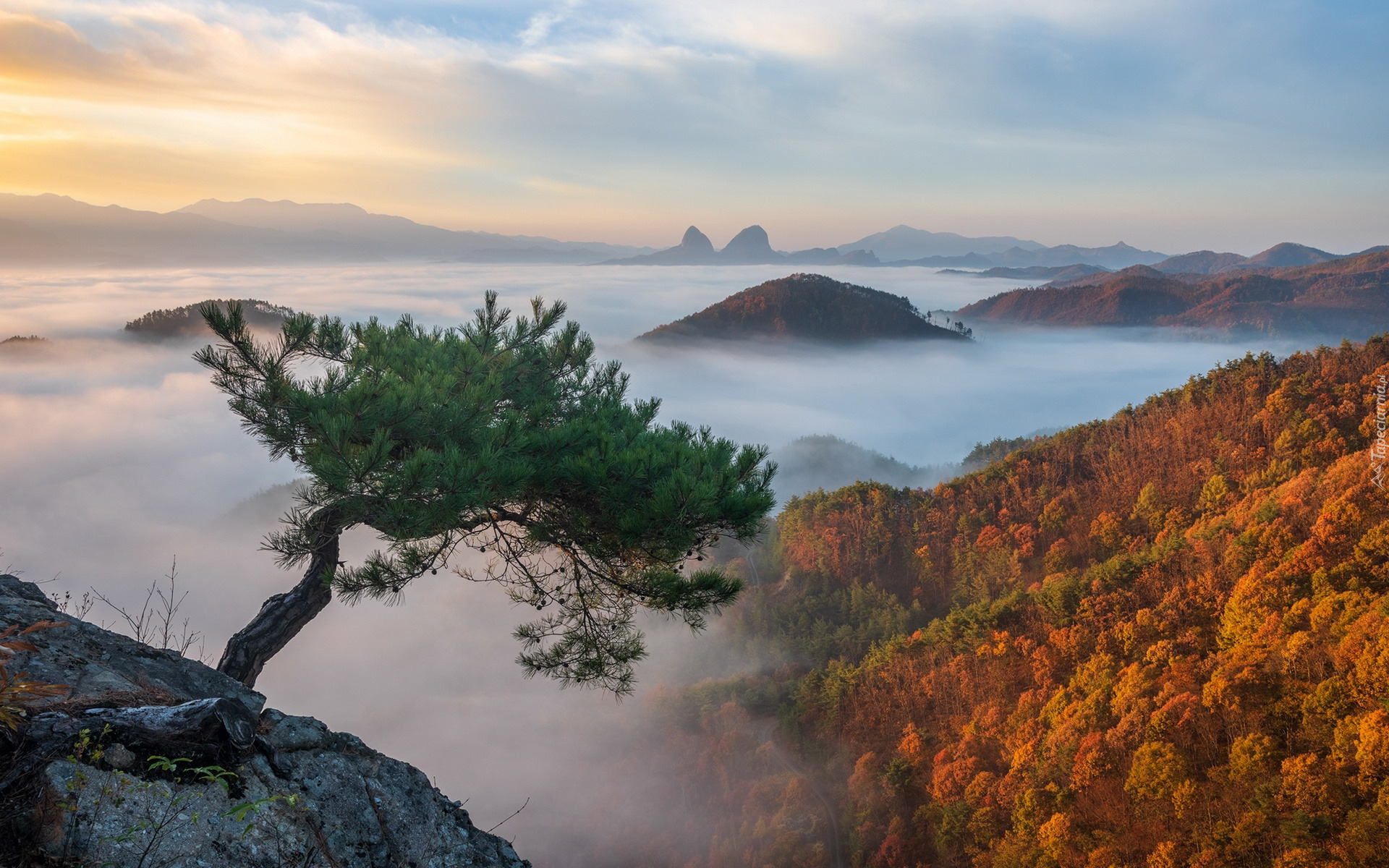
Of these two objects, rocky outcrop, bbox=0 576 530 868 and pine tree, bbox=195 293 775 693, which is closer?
rocky outcrop, bbox=0 576 530 868

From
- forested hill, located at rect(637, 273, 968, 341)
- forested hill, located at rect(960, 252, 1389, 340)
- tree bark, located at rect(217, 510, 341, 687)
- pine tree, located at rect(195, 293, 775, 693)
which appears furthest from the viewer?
forested hill, located at rect(637, 273, 968, 341)

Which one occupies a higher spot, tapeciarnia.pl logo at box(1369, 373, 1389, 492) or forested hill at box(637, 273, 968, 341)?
forested hill at box(637, 273, 968, 341)

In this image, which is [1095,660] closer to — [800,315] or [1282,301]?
[800,315]

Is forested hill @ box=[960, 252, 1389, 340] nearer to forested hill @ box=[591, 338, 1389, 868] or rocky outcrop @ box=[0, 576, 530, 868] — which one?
forested hill @ box=[591, 338, 1389, 868]

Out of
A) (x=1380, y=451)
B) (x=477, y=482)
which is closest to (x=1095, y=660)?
(x=1380, y=451)

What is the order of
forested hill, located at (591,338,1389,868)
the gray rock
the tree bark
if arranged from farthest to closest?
forested hill, located at (591,338,1389,868), the tree bark, the gray rock

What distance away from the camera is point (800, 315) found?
583ft

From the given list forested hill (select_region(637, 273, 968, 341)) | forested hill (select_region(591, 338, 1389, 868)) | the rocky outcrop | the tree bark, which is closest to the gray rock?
the rocky outcrop

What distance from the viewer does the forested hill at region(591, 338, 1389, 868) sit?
15836mm

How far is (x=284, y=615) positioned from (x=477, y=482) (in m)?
2.51

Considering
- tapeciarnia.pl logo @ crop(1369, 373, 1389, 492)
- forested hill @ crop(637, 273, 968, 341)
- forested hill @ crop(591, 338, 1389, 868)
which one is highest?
forested hill @ crop(637, 273, 968, 341)

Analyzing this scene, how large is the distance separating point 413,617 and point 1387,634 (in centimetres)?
8327

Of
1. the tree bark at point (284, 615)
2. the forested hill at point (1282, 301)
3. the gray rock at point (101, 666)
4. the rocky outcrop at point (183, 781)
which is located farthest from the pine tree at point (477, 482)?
the forested hill at point (1282, 301)

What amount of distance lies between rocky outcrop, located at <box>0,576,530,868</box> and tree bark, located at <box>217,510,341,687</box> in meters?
0.91
